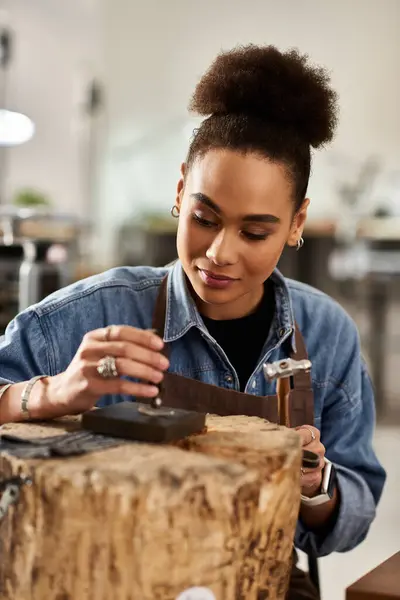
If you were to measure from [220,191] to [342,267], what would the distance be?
160 inches

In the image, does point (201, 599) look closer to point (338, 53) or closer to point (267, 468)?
point (267, 468)

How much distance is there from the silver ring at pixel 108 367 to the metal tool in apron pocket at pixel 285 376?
9.2 inches

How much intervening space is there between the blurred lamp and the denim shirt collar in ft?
11.6

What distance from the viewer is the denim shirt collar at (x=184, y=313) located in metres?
1.52

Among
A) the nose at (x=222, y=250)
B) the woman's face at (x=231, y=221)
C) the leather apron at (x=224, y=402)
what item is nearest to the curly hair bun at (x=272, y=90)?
the woman's face at (x=231, y=221)

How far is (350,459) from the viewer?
162cm

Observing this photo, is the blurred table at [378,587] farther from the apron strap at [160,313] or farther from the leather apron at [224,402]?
the apron strap at [160,313]

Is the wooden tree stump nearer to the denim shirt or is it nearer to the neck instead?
the denim shirt

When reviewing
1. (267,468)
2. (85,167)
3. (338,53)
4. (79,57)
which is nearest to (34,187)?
(85,167)

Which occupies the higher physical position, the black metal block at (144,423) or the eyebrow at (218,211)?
the eyebrow at (218,211)

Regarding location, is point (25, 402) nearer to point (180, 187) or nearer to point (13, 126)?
point (180, 187)

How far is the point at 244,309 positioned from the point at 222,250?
0.94 ft

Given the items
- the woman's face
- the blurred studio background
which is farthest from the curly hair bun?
the blurred studio background

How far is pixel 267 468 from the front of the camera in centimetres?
97
